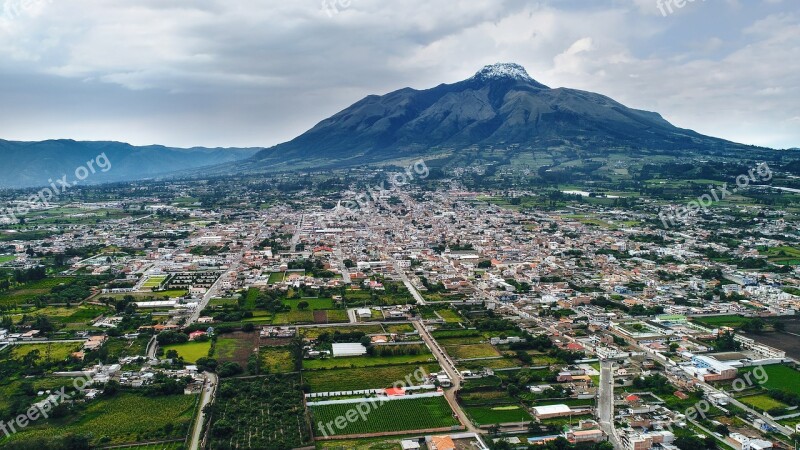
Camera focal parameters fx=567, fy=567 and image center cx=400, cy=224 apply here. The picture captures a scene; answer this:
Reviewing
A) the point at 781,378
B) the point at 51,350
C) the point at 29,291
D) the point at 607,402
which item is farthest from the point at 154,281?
the point at 781,378

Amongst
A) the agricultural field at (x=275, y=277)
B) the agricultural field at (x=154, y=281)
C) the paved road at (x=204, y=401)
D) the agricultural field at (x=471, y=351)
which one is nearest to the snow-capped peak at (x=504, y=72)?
the agricultural field at (x=275, y=277)

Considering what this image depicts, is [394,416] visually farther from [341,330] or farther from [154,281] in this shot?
[154,281]

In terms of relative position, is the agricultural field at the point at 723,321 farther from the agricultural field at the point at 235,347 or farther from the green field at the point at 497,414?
the agricultural field at the point at 235,347

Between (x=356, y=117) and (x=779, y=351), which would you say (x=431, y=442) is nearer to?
(x=779, y=351)

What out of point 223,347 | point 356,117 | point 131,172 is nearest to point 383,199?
point 223,347

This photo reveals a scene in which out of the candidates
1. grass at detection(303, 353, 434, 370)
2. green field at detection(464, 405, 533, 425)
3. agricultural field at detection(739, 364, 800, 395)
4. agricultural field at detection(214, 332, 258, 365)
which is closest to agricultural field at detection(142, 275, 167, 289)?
agricultural field at detection(214, 332, 258, 365)
